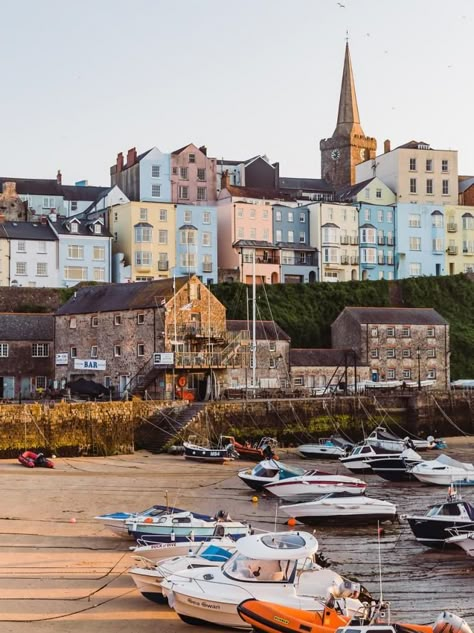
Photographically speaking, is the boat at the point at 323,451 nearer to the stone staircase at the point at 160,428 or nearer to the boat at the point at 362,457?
the boat at the point at 362,457

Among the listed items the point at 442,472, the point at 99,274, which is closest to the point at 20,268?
the point at 99,274

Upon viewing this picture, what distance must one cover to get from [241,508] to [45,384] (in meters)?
→ 28.3

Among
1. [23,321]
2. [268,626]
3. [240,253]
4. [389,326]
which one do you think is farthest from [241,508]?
[240,253]

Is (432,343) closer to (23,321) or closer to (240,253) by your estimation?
(240,253)

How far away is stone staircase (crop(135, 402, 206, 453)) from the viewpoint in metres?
43.3

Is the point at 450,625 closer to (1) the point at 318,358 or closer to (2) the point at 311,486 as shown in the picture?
(2) the point at 311,486

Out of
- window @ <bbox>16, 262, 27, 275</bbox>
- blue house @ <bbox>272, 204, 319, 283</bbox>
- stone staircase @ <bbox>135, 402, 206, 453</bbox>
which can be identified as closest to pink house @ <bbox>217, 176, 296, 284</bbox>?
blue house @ <bbox>272, 204, 319, 283</bbox>

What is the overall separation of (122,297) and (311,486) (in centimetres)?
2451

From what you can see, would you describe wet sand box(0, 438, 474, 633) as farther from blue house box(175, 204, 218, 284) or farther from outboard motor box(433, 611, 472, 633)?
blue house box(175, 204, 218, 284)

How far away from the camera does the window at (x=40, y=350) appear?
5453cm

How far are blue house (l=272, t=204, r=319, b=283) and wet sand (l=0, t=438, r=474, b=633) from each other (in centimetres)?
3970

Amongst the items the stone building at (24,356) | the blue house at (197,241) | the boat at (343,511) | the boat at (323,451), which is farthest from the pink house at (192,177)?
the boat at (343,511)

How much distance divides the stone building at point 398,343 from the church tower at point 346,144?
37.7 metres

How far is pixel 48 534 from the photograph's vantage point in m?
23.9
